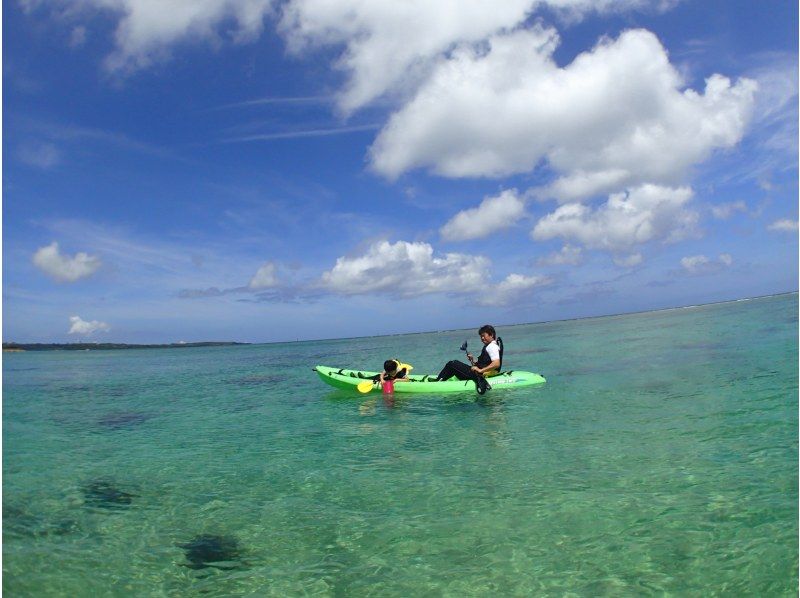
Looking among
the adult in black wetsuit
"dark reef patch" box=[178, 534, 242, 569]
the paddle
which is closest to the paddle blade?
the paddle

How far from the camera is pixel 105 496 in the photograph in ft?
29.7

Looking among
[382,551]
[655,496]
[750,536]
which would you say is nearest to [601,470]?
[655,496]

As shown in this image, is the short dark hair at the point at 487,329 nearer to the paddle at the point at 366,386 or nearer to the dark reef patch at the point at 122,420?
the paddle at the point at 366,386

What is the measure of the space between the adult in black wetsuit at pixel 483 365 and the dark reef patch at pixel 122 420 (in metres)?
10.9

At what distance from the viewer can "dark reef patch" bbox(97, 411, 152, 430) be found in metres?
16.6

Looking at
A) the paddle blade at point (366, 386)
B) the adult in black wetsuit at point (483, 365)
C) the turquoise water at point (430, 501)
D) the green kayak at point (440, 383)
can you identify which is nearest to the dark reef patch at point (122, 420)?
the turquoise water at point (430, 501)

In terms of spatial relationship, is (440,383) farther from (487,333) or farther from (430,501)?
(430,501)

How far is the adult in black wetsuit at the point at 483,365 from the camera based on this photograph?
58.5ft

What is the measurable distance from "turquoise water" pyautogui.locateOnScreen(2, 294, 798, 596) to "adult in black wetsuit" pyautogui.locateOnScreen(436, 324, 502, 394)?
1.88 meters

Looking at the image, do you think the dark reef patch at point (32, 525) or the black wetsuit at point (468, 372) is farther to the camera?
the black wetsuit at point (468, 372)

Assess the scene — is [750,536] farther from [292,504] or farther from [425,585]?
[292,504]

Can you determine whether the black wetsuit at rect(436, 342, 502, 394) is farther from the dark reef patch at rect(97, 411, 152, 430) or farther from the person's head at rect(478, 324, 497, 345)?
the dark reef patch at rect(97, 411, 152, 430)

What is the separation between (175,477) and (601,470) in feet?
26.9

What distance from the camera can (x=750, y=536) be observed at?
19.7 ft
